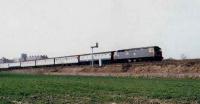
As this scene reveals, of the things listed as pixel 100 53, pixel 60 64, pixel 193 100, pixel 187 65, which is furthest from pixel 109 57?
pixel 193 100

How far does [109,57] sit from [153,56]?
11.3 metres

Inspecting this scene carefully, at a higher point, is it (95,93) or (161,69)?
(161,69)

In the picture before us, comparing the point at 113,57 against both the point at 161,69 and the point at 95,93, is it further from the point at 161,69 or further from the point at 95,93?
the point at 95,93

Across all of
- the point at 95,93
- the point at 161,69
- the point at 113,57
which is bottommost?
the point at 95,93

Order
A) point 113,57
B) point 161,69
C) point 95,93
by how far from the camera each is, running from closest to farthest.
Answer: point 95,93
point 161,69
point 113,57

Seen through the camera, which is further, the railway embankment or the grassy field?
the railway embankment

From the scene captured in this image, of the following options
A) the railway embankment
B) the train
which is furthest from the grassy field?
the train

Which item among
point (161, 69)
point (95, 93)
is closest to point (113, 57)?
point (161, 69)

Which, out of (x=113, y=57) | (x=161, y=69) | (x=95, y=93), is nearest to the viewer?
(x=95, y=93)

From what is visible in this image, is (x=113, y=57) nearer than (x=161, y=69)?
No


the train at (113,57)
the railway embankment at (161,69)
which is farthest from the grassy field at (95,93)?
the train at (113,57)

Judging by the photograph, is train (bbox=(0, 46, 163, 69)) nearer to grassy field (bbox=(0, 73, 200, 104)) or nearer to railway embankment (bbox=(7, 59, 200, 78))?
railway embankment (bbox=(7, 59, 200, 78))

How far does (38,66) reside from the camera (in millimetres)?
93688

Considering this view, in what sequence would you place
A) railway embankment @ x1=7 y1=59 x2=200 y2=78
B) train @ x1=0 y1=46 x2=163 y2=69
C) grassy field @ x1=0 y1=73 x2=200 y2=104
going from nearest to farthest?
grassy field @ x1=0 y1=73 x2=200 y2=104, railway embankment @ x1=7 y1=59 x2=200 y2=78, train @ x1=0 y1=46 x2=163 y2=69
